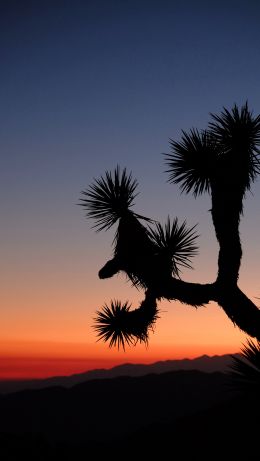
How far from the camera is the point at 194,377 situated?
365 feet

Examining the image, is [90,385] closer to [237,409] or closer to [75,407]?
[75,407]

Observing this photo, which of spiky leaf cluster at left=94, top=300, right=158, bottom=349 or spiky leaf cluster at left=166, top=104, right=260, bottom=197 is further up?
spiky leaf cluster at left=166, top=104, right=260, bottom=197

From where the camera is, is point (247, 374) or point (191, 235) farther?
point (191, 235)

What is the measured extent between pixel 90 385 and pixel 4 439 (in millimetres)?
108550

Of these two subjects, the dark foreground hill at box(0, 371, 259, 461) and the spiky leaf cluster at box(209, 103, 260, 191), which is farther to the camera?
the dark foreground hill at box(0, 371, 259, 461)

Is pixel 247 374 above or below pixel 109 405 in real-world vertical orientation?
below

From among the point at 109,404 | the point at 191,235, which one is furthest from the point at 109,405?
the point at 191,235

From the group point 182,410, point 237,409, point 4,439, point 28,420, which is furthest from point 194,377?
point 4,439

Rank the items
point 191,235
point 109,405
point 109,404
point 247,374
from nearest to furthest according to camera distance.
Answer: point 247,374, point 191,235, point 109,405, point 109,404

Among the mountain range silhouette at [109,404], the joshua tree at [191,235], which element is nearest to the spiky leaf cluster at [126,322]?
the joshua tree at [191,235]

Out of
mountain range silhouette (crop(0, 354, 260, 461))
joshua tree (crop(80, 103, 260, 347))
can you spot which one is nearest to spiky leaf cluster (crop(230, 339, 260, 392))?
joshua tree (crop(80, 103, 260, 347))

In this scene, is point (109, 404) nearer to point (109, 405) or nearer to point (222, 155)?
point (109, 405)

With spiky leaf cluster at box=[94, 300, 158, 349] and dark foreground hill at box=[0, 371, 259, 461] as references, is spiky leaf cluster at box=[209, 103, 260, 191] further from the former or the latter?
dark foreground hill at box=[0, 371, 259, 461]

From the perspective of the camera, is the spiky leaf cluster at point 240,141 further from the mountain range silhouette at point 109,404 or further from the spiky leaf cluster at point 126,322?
the mountain range silhouette at point 109,404
